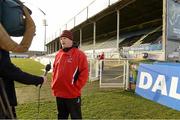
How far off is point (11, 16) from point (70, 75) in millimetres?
1868

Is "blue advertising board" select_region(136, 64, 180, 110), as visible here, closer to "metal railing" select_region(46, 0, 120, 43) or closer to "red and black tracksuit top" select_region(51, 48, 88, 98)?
"red and black tracksuit top" select_region(51, 48, 88, 98)

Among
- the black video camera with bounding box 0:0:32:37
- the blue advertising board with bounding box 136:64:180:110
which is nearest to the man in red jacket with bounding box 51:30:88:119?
the black video camera with bounding box 0:0:32:37

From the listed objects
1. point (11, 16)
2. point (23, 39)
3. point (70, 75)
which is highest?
point (11, 16)

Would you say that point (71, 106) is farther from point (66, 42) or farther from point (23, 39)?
point (23, 39)

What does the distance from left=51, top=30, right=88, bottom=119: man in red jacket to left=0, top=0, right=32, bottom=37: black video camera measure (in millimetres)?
1689

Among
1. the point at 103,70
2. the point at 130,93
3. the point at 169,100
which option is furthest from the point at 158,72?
the point at 103,70

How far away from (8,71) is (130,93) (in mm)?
8429

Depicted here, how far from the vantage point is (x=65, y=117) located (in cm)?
529

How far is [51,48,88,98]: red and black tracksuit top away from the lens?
199 inches

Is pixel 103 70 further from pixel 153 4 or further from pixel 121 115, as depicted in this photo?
pixel 153 4

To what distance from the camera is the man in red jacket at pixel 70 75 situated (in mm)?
5059

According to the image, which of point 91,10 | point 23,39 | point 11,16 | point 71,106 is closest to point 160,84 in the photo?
point 71,106

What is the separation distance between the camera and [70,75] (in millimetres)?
5070

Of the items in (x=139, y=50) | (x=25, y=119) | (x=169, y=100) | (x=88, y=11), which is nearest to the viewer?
(x=25, y=119)
